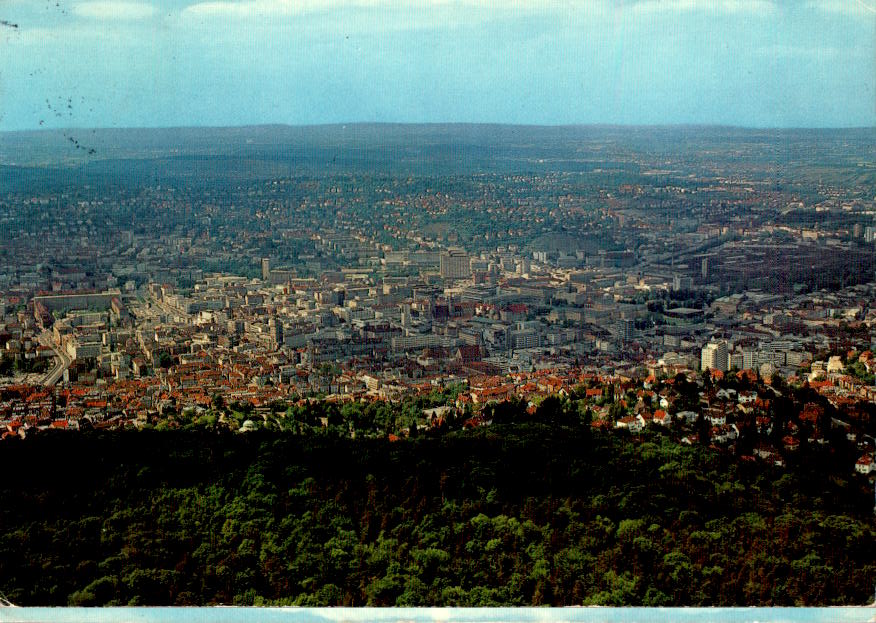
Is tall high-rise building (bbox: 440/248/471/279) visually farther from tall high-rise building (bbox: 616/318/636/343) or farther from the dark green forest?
the dark green forest

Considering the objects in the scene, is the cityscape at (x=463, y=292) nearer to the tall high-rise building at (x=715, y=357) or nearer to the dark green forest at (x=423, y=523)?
the tall high-rise building at (x=715, y=357)

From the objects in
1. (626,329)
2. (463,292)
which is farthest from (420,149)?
(626,329)

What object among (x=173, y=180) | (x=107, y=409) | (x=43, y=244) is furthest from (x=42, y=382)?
(x=173, y=180)

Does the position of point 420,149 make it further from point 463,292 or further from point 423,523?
point 423,523

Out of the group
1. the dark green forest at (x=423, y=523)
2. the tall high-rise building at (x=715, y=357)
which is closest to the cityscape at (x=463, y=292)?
the tall high-rise building at (x=715, y=357)

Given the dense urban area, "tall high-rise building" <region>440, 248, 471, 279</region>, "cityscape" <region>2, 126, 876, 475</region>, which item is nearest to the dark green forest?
the dense urban area
